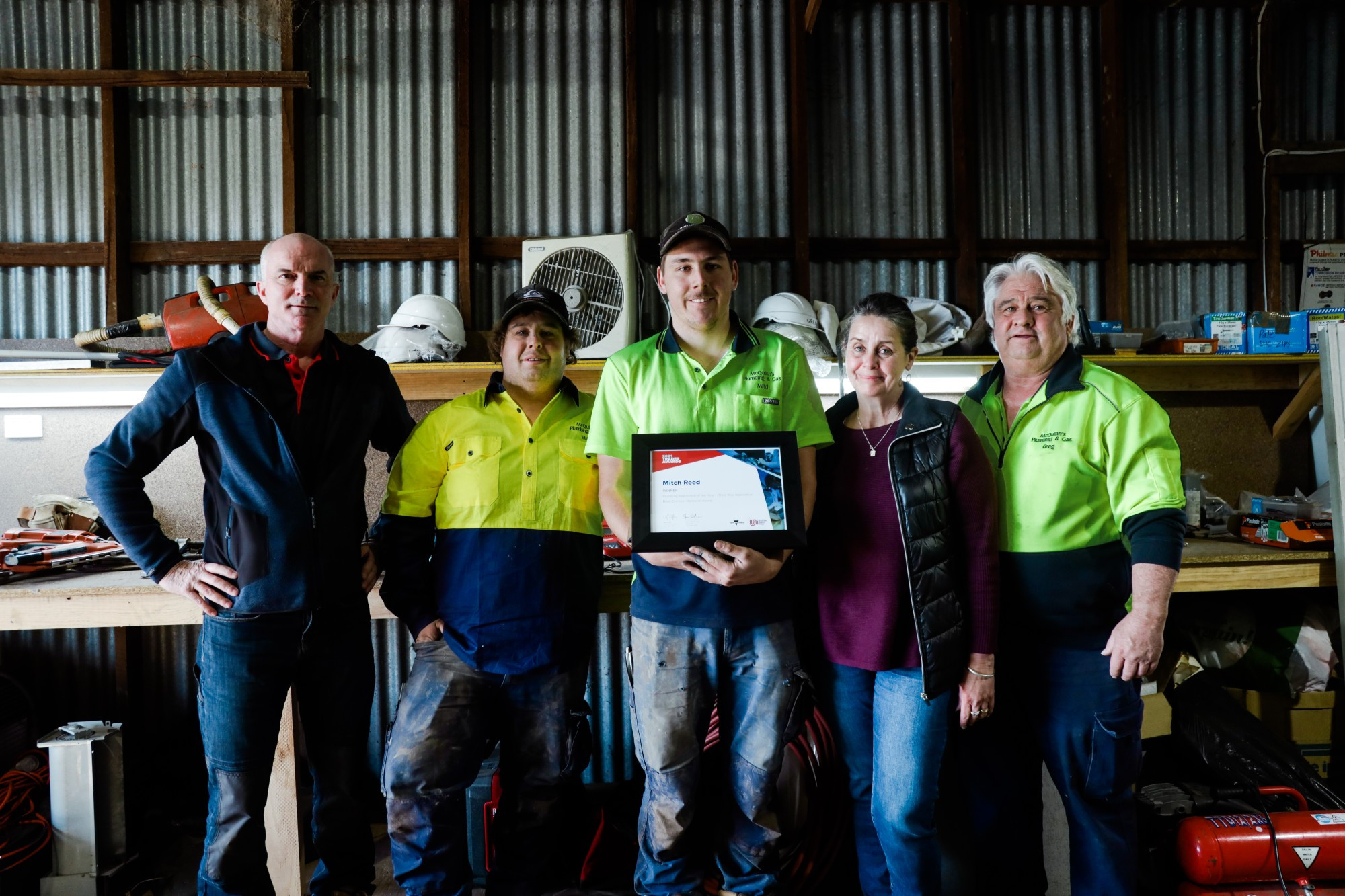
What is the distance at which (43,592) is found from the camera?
88.9 inches

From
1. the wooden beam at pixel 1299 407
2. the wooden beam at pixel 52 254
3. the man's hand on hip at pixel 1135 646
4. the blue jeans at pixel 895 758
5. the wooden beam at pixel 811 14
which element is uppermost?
the wooden beam at pixel 811 14

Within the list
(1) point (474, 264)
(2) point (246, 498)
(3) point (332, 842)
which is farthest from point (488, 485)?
(1) point (474, 264)

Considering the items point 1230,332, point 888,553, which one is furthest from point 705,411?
point 1230,332

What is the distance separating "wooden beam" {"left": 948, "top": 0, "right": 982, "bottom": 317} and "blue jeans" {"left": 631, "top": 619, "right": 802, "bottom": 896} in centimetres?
236

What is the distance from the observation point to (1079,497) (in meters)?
1.78

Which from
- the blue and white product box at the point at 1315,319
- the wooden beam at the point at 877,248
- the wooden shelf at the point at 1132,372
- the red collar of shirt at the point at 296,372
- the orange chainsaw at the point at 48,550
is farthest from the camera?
the wooden beam at the point at 877,248

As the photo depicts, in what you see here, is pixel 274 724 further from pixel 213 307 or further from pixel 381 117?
pixel 381 117

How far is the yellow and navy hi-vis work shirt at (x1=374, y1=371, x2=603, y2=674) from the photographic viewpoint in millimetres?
1841

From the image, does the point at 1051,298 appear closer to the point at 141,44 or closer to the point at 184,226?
the point at 184,226

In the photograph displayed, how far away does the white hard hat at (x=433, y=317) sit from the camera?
9.69 ft

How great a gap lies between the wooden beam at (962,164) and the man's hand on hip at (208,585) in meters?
3.10

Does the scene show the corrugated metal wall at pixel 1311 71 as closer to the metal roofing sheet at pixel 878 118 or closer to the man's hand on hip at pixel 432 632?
the metal roofing sheet at pixel 878 118

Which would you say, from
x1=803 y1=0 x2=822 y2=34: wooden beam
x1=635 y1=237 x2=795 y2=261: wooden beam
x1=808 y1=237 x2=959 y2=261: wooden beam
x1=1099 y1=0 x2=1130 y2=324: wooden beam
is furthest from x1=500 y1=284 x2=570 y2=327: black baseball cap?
x1=1099 y1=0 x2=1130 y2=324: wooden beam

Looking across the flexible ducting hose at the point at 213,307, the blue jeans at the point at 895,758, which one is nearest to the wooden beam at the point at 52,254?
the flexible ducting hose at the point at 213,307
